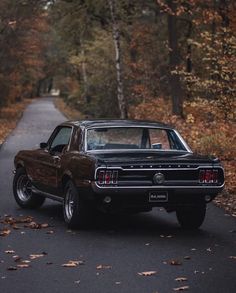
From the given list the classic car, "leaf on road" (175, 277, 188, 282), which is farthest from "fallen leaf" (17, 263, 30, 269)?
the classic car

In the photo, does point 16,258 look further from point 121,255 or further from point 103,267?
point 121,255

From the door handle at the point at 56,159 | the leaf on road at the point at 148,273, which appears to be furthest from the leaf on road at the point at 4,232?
the leaf on road at the point at 148,273

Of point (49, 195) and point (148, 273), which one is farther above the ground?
point (49, 195)

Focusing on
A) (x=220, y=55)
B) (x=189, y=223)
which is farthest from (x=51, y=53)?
(x=189, y=223)

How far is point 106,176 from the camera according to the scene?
9.29 m

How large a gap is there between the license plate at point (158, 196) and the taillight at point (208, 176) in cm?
59

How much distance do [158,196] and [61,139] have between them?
2717mm

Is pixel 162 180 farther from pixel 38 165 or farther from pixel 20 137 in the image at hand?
pixel 20 137

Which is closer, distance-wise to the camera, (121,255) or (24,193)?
(121,255)

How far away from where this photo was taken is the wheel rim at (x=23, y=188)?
12.4 meters

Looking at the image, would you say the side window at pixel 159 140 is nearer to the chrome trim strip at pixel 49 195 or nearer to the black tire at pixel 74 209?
the black tire at pixel 74 209

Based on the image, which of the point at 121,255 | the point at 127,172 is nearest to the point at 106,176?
the point at 127,172

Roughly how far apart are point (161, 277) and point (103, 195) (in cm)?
244

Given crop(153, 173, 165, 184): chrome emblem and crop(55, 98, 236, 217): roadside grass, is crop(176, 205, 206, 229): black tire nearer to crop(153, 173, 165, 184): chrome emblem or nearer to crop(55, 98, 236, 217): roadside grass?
crop(153, 173, 165, 184): chrome emblem
